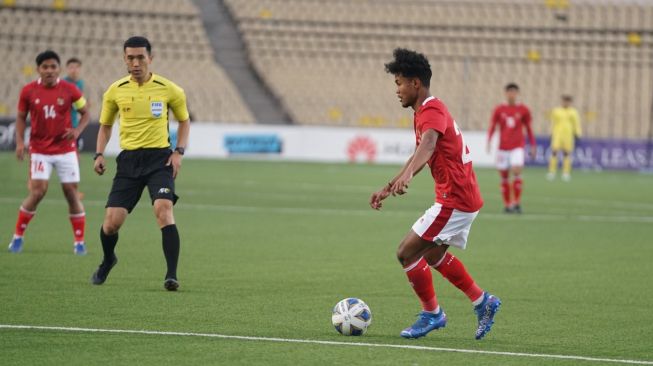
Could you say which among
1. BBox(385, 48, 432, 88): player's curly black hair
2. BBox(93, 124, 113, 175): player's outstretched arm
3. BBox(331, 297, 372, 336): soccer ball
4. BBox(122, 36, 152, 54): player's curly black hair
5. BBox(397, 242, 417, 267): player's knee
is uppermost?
BBox(122, 36, 152, 54): player's curly black hair

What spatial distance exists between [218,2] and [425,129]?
132 feet

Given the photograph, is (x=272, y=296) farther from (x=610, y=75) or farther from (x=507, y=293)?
(x=610, y=75)

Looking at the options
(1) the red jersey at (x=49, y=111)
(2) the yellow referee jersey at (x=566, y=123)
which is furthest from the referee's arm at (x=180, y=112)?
(2) the yellow referee jersey at (x=566, y=123)

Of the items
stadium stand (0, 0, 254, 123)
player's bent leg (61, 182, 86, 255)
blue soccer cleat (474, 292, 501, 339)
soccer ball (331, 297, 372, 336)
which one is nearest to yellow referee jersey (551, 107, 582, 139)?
stadium stand (0, 0, 254, 123)

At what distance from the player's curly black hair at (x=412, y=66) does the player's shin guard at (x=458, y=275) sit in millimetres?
1379

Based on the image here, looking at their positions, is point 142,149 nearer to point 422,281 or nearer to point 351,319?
point 351,319

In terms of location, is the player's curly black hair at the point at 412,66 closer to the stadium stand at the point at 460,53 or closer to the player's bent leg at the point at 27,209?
the player's bent leg at the point at 27,209

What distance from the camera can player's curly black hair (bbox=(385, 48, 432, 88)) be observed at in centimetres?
825

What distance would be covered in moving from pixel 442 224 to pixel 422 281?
0.48 meters

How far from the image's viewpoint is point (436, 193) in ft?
27.5

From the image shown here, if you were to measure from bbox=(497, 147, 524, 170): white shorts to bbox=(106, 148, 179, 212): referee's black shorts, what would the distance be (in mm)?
12290

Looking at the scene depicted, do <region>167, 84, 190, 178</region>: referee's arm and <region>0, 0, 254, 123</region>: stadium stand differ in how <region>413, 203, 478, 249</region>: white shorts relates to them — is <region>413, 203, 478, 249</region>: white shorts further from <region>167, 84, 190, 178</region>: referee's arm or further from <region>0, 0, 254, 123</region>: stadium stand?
<region>0, 0, 254, 123</region>: stadium stand

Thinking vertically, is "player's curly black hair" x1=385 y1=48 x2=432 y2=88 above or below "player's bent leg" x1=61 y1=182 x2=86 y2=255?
above

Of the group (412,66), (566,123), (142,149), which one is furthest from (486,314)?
(566,123)
